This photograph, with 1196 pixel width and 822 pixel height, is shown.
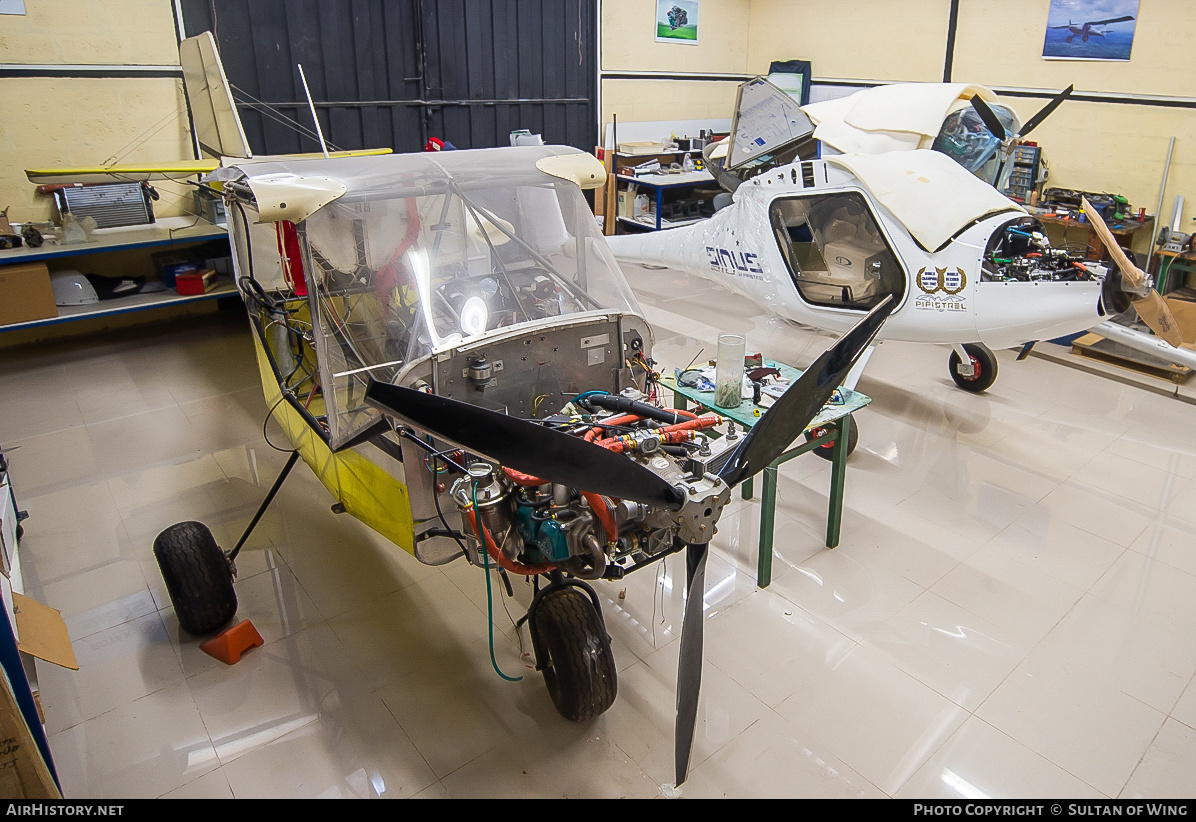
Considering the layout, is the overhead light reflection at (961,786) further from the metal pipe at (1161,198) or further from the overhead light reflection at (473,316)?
the metal pipe at (1161,198)

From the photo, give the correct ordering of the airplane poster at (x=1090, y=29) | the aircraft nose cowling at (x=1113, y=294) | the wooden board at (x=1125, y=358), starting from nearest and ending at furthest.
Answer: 1. the aircraft nose cowling at (x=1113, y=294)
2. the wooden board at (x=1125, y=358)
3. the airplane poster at (x=1090, y=29)

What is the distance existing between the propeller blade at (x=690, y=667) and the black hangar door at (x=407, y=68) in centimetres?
711

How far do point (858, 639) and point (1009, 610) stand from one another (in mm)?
749

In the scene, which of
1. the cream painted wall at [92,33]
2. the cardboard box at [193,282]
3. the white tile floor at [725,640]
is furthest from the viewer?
the cardboard box at [193,282]

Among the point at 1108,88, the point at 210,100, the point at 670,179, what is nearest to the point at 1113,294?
the point at 1108,88

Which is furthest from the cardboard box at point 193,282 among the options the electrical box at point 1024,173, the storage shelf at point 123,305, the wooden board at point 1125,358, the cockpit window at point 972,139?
the electrical box at point 1024,173

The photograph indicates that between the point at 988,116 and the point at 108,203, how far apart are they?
689cm

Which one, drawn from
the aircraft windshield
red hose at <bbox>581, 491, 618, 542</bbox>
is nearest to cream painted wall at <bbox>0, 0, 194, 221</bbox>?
the aircraft windshield

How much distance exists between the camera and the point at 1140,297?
4.57m

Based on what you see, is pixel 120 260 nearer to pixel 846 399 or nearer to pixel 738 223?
pixel 738 223

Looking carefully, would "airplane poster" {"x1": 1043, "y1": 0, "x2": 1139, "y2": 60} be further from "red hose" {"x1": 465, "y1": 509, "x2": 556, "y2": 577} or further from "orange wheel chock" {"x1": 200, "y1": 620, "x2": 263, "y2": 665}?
"orange wheel chock" {"x1": 200, "y1": 620, "x2": 263, "y2": 665}

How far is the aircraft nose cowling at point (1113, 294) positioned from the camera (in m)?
4.36

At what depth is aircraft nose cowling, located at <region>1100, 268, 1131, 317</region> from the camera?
436 centimetres
